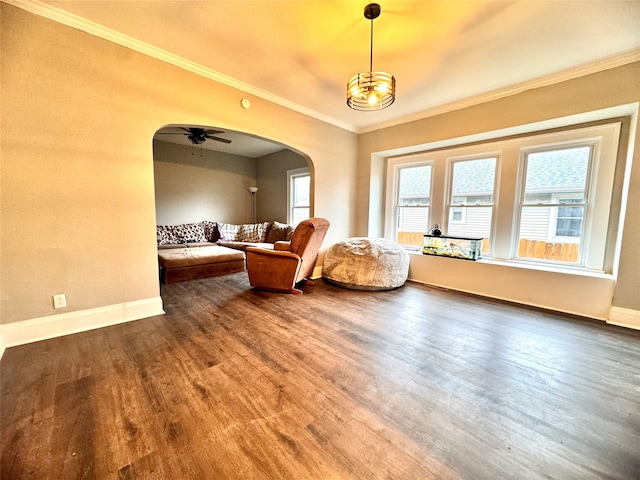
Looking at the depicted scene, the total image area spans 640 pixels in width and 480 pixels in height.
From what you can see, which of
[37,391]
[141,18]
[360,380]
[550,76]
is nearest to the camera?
[37,391]

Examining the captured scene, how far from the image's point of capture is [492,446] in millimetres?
1244

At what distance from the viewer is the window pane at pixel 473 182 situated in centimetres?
384

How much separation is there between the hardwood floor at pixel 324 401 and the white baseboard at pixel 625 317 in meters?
0.18

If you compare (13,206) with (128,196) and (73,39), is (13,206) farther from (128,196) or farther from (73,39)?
(73,39)

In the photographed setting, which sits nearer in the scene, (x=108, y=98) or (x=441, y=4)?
(x=441, y=4)

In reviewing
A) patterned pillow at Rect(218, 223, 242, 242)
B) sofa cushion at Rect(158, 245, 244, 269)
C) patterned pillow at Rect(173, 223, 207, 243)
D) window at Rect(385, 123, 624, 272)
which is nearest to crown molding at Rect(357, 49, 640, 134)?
window at Rect(385, 123, 624, 272)

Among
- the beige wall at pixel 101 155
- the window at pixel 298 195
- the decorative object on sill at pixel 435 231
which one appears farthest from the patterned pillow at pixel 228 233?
the decorative object on sill at pixel 435 231

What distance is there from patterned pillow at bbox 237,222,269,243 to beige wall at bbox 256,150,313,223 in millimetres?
774

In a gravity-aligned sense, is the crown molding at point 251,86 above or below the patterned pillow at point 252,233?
above

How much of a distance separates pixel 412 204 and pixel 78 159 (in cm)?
461

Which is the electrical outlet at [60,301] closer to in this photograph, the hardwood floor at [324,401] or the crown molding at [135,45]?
the hardwood floor at [324,401]

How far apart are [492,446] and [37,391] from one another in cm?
265

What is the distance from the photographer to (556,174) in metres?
3.30

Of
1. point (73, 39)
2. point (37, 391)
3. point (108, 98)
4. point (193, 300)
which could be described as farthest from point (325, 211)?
point (37, 391)
